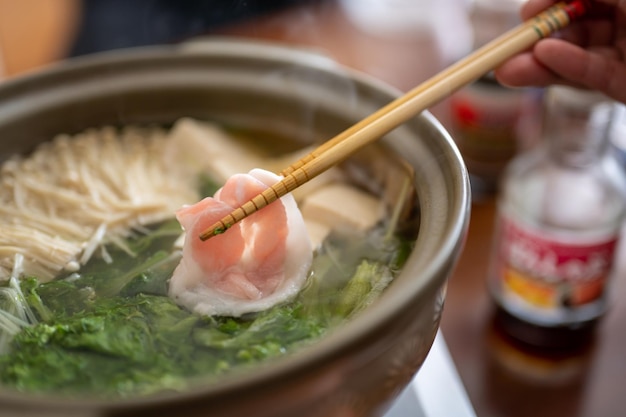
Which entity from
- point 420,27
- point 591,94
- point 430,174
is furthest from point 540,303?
point 420,27

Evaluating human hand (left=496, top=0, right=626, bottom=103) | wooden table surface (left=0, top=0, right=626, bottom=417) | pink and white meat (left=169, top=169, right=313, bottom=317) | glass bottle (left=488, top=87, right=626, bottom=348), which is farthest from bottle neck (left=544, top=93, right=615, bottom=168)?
pink and white meat (left=169, top=169, right=313, bottom=317)

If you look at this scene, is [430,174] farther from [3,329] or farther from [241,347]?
[3,329]

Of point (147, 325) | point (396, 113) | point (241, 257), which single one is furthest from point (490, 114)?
point (147, 325)

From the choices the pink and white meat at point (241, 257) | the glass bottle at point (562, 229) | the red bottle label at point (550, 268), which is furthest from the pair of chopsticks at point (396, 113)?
the red bottle label at point (550, 268)

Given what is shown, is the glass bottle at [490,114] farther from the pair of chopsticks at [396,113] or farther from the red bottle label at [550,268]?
the pair of chopsticks at [396,113]

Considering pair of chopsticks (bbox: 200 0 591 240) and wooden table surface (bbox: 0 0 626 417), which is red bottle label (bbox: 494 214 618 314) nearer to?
wooden table surface (bbox: 0 0 626 417)

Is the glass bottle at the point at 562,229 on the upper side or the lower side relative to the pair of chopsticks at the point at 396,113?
lower
